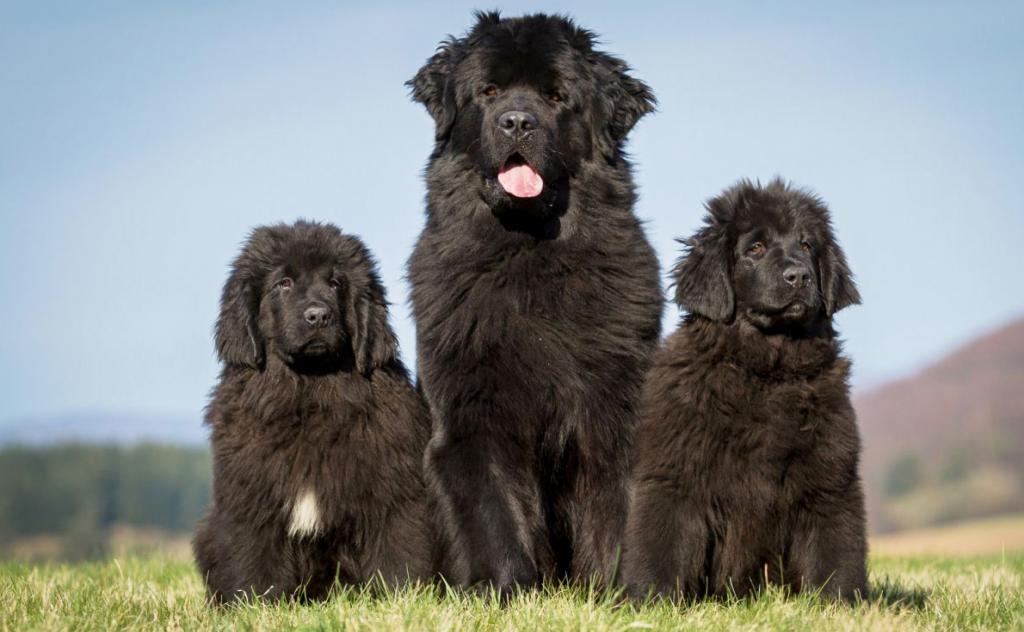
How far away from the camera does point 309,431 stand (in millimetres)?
5129

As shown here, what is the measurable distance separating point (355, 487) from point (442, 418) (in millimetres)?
551

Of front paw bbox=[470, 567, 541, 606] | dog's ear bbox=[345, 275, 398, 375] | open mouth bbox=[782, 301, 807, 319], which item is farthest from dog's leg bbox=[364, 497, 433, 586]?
open mouth bbox=[782, 301, 807, 319]

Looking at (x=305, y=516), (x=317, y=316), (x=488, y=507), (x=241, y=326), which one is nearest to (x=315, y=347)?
(x=317, y=316)

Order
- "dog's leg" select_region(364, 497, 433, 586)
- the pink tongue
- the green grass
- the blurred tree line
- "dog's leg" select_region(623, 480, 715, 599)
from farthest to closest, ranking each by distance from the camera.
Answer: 1. the blurred tree line
2. "dog's leg" select_region(364, 497, 433, 586)
3. the pink tongue
4. "dog's leg" select_region(623, 480, 715, 599)
5. the green grass

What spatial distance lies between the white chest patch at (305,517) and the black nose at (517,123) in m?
1.73

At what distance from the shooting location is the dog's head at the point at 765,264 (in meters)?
4.67

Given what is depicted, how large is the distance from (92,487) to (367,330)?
54.7 meters

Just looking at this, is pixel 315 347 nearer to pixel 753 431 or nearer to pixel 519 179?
pixel 519 179

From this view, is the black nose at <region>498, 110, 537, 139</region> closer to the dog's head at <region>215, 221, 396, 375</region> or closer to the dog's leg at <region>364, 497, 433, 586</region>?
the dog's head at <region>215, 221, 396, 375</region>

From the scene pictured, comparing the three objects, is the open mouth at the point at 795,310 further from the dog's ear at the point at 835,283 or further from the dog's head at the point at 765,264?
the dog's ear at the point at 835,283

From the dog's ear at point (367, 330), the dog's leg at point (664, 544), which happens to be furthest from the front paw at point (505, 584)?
the dog's ear at point (367, 330)

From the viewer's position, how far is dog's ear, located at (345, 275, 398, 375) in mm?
5262

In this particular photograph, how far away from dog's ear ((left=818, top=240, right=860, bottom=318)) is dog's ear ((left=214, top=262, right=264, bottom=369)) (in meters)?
2.48

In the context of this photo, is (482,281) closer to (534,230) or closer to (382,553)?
(534,230)
